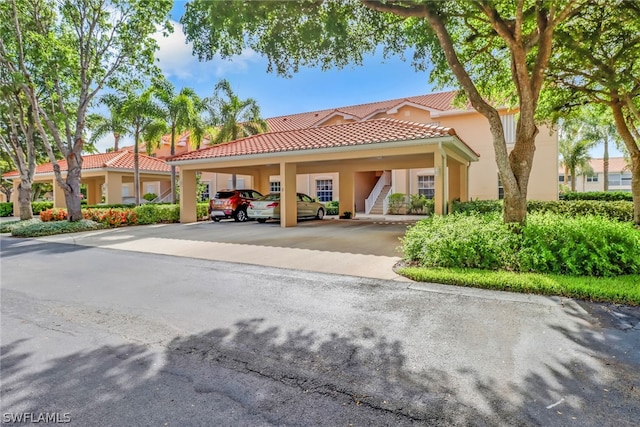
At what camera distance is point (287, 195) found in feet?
52.5

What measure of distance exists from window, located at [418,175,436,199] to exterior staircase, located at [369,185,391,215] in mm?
2644

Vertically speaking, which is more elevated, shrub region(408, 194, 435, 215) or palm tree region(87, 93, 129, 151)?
palm tree region(87, 93, 129, 151)

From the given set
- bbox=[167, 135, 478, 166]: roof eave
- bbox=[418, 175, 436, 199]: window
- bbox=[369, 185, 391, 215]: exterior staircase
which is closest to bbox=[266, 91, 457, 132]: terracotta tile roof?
bbox=[418, 175, 436, 199]: window

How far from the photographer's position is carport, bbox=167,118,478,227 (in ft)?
39.5

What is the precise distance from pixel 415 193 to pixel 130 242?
1817 centimetres

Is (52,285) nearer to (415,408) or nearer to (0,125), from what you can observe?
(415,408)

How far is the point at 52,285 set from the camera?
6578 millimetres

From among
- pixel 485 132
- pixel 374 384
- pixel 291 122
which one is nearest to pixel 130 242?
pixel 374 384

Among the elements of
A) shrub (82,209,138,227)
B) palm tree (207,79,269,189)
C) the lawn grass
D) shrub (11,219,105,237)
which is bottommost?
the lawn grass

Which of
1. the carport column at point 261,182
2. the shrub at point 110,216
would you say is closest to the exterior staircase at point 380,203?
the carport column at point 261,182

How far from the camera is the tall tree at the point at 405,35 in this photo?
25.2 ft

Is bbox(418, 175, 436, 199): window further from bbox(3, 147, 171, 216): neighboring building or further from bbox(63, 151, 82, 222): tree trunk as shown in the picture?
bbox(63, 151, 82, 222): tree trunk

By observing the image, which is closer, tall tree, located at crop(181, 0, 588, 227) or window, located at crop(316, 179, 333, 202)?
tall tree, located at crop(181, 0, 588, 227)

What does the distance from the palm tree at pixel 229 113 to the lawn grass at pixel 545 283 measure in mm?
19353
